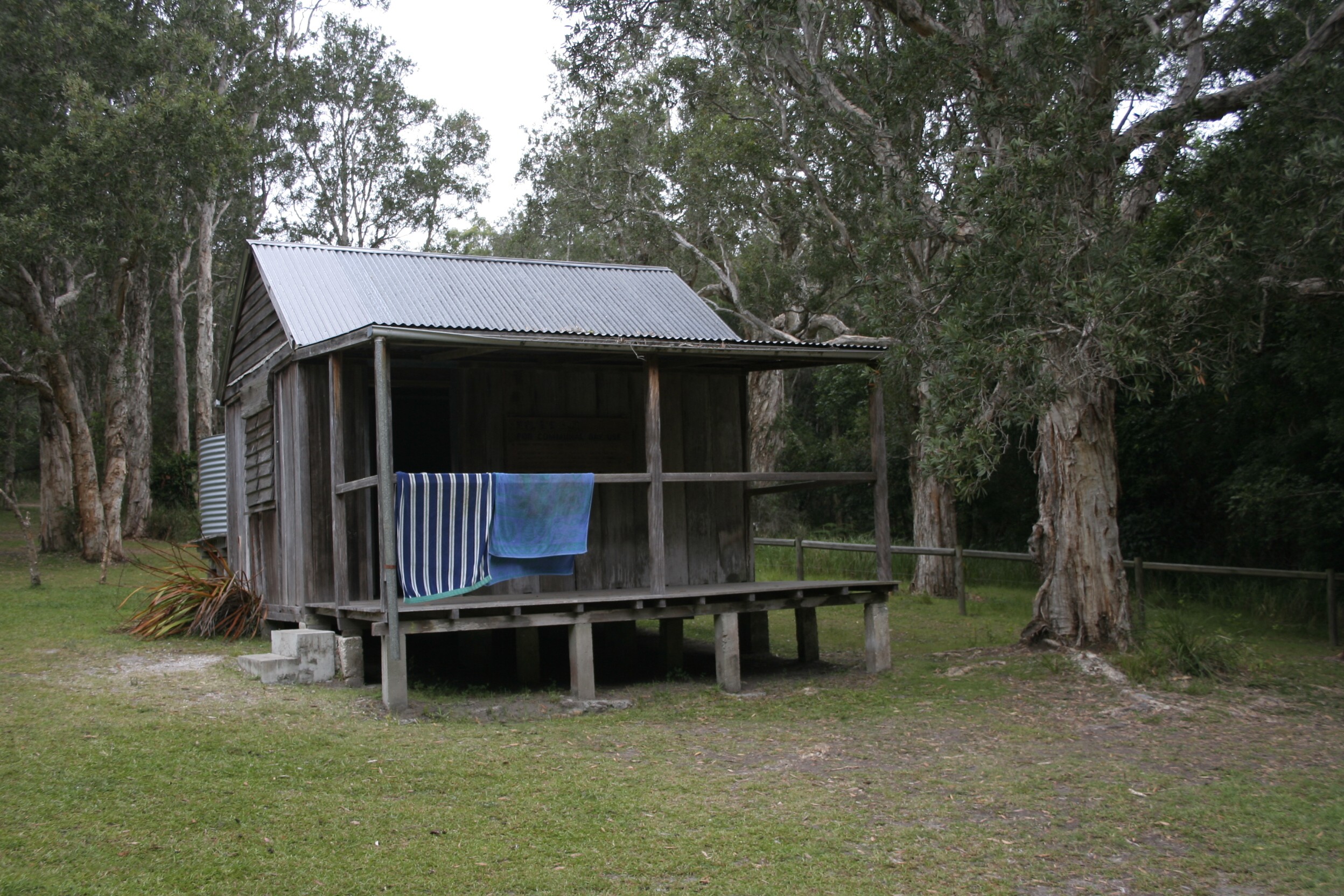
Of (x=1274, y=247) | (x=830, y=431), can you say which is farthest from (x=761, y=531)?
(x=1274, y=247)

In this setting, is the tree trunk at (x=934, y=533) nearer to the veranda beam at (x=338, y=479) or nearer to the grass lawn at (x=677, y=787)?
the grass lawn at (x=677, y=787)

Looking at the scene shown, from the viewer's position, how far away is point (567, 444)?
11641 millimetres

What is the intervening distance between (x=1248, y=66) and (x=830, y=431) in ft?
72.9

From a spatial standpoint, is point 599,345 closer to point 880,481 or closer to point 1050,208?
point 880,481

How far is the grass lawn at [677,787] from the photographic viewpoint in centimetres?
522

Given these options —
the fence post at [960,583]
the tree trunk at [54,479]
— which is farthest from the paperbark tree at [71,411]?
the fence post at [960,583]

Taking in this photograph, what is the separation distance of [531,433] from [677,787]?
5429 millimetres

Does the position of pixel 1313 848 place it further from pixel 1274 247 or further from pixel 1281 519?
pixel 1281 519

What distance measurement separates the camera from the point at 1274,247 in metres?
10.4

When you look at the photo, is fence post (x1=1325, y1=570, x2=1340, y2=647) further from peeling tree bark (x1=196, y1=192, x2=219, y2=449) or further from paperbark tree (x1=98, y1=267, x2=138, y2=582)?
peeling tree bark (x1=196, y1=192, x2=219, y2=449)

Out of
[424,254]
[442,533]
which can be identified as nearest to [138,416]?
[424,254]

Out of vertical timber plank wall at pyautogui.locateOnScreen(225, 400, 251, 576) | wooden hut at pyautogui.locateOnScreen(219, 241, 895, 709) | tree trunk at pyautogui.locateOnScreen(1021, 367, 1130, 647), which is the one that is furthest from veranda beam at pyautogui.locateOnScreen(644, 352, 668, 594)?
vertical timber plank wall at pyautogui.locateOnScreen(225, 400, 251, 576)

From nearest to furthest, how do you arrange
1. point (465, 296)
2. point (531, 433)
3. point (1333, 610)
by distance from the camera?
point (531, 433) → point (465, 296) → point (1333, 610)

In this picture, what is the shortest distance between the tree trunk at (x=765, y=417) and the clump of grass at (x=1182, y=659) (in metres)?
14.1
